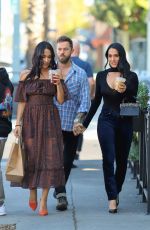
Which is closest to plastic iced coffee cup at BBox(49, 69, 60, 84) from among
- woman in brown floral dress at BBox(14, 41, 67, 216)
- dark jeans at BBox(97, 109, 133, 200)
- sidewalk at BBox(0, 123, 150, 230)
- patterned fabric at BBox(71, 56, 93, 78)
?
woman in brown floral dress at BBox(14, 41, 67, 216)

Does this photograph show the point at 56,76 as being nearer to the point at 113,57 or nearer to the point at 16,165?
the point at 113,57

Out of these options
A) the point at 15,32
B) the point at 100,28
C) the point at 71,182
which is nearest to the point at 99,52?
the point at 100,28

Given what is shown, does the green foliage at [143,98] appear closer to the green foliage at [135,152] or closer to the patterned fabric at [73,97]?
the patterned fabric at [73,97]

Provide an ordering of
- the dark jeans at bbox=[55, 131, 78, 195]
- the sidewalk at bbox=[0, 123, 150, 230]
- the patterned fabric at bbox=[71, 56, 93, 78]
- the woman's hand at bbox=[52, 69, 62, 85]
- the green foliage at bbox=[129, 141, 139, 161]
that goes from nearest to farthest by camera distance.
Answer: the sidewalk at bbox=[0, 123, 150, 230] < the woman's hand at bbox=[52, 69, 62, 85] < the dark jeans at bbox=[55, 131, 78, 195] < the green foliage at bbox=[129, 141, 139, 161] < the patterned fabric at bbox=[71, 56, 93, 78]

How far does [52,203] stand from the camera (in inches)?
360

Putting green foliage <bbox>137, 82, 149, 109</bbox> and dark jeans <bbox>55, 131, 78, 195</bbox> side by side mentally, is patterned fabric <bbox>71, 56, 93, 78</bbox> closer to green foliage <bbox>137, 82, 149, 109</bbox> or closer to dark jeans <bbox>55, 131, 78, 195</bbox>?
green foliage <bbox>137, 82, 149, 109</bbox>

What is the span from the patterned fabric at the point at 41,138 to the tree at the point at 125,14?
38013 mm

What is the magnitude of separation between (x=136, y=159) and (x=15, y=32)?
13.6m

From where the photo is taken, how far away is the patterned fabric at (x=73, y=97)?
867cm

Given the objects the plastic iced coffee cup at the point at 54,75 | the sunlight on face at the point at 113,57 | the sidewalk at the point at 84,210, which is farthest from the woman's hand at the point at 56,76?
the sidewalk at the point at 84,210

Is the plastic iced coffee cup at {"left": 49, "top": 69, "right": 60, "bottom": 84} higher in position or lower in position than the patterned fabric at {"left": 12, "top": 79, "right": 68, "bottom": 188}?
higher

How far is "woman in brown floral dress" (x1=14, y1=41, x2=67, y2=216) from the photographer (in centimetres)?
816

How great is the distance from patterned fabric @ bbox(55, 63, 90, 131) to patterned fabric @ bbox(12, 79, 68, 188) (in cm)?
46

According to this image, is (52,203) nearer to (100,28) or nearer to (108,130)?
(108,130)
